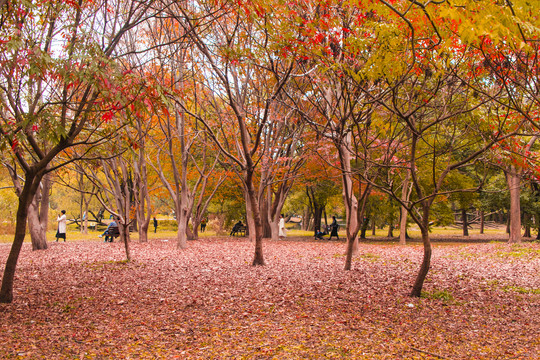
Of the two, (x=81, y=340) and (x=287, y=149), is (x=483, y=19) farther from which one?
(x=287, y=149)

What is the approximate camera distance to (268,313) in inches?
227

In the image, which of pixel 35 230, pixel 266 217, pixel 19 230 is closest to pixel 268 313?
pixel 19 230

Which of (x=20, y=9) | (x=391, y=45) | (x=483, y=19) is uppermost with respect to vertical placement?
(x=20, y=9)

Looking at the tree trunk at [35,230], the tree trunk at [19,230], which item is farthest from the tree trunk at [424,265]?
the tree trunk at [35,230]

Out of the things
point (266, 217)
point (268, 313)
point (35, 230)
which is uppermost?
point (266, 217)

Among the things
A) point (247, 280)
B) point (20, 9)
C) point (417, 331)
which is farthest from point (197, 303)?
point (20, 9)

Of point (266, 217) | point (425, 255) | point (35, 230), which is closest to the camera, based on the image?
point (425, 255)

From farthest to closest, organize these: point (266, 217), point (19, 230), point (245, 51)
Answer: point (266, 217) < point (245, 51) < point (19, 230)

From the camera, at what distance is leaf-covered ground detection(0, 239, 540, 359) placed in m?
Result: 4.39

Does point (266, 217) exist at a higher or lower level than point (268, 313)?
higher

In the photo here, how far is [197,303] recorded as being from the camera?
6273 millimetres

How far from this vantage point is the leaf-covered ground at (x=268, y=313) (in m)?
4.39

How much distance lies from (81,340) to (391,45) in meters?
5.26

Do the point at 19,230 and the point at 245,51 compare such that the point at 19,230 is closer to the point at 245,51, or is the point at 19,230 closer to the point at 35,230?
the point at 245,51
